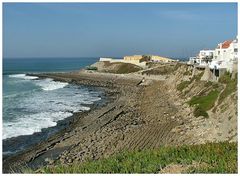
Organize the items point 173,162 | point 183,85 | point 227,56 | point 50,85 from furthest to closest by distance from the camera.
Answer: point 50,85
point 227,56
point 183,85
point 173,162

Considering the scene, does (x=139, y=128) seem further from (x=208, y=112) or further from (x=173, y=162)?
(x=173, y=162)

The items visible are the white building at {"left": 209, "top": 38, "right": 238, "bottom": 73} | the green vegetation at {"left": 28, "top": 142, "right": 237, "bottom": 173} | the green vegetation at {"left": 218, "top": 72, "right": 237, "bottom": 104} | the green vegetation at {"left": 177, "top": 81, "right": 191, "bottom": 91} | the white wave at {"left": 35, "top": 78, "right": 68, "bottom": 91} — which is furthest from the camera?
the white wave at {"left": 35, "top": 78, "right": 68, "bottom": 91}

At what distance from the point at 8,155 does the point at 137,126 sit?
26.5 ft

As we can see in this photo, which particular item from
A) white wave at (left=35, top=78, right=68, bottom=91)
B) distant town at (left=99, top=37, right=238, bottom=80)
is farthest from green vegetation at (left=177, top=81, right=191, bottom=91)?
white wave at (left=35, top=78, right=68, bottom=91)

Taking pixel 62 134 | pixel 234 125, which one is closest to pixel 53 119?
pixel 62 134

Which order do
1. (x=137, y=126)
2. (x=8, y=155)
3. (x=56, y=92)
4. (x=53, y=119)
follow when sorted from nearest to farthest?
(x=8, y=155) → (x=137, y=126) → (x=53, y=119) → (x=56, y=92)

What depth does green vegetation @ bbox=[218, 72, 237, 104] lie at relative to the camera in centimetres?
2717

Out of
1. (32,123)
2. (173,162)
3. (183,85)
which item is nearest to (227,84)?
(183,85)

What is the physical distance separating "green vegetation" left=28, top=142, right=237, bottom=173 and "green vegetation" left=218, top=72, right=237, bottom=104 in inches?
683

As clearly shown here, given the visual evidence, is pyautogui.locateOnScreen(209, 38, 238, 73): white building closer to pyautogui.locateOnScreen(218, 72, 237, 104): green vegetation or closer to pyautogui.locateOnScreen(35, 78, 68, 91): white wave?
pyautogui.locateOnScreen(218, 72, 237, 104): green vegetation

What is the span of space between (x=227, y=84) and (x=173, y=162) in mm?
23374

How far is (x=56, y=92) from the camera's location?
157 feet

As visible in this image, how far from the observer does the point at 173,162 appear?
8906 mm

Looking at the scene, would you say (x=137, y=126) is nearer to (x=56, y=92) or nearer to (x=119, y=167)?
(x=119, y=167)
